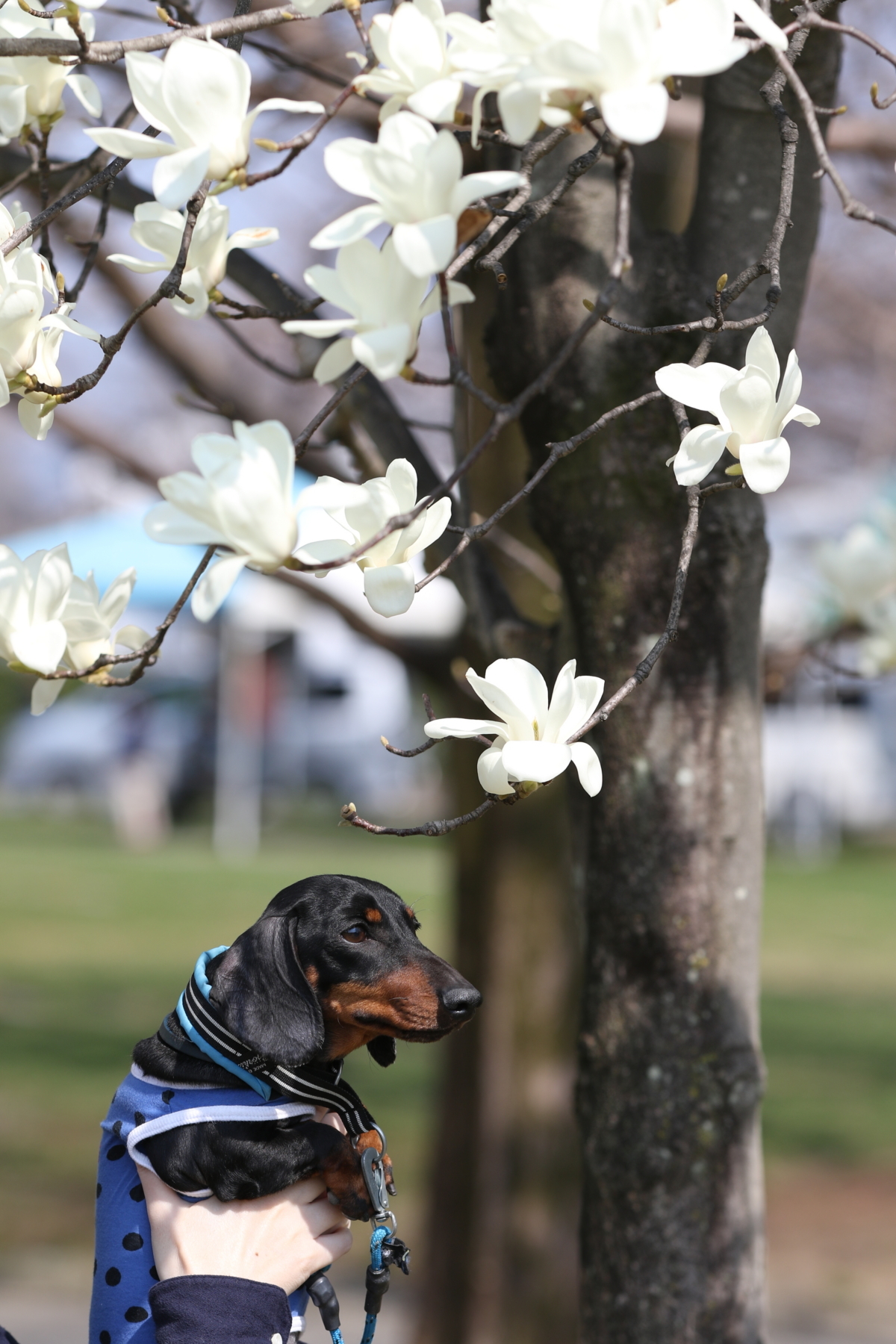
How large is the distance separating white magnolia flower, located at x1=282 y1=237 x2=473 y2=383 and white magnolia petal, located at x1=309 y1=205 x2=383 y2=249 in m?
0.02

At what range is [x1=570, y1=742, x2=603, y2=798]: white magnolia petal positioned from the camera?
4.45 feet

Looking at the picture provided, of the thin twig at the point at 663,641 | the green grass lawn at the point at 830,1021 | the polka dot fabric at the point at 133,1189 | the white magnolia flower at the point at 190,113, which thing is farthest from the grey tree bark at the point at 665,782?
the green grass lawn at the point at 830,1021

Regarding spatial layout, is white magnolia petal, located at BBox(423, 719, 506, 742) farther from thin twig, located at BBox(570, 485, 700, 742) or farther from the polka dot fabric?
the polka dot fabric

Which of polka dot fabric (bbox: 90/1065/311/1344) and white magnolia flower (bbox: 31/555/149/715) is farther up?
white magnolia flower (bbox: 31/555/149/715)

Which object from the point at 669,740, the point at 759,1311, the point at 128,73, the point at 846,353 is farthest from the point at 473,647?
the point at 846,353

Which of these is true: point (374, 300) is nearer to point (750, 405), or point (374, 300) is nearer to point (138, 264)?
point (138, 264)

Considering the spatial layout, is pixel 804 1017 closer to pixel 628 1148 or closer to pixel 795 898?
pixel 795 898

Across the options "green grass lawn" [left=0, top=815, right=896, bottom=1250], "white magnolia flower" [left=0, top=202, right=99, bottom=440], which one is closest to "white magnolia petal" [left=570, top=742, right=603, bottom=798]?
"white magnolia flower" [left=0, top=202, right=99, bottom=440]

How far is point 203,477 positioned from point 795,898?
14.2 metres

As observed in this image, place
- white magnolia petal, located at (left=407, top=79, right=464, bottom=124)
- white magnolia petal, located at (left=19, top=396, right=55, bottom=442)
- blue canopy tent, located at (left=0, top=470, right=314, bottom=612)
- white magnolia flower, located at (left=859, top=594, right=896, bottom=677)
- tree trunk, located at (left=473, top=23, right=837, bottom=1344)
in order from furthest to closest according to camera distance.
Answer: blue canopy tent, located at (left=0, top=470, right=314, bottom=612)
white magnolia flower, located at (left=859, top=594, right=896, bottom=677)
tree trunk, located at (left=473, top=23, right=837, bottom=1344)
white magnolia petal, located at (left=19, top=396, right=55, bottom=442)
white magnolia petal, located at (left=407, top=79, right=464, bottom=124)

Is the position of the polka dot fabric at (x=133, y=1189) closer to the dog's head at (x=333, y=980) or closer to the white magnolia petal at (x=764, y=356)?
the dog's head at (x=333, y=980)

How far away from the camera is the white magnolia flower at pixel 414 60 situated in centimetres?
124

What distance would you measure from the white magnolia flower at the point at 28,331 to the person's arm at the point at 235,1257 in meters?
0.96

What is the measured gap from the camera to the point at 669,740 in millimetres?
2086
